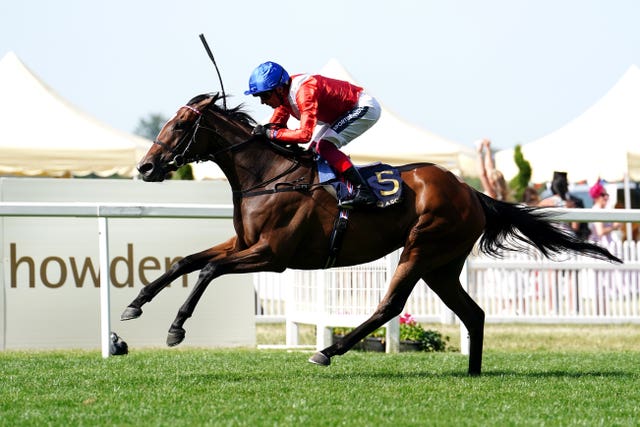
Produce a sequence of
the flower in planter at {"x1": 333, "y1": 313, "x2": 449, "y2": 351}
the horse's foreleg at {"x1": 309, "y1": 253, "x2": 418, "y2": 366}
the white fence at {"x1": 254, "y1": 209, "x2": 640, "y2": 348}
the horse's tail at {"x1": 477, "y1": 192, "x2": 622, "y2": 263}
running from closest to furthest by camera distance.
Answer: the horse's foreleg at {"x1": 309, "y1": 253, "x2": 418, "y2": 366}, the horse's tail at {"x1": 477, "y1": 192, "x2": 622, "y2": 263}, the flower in planter at {"x1": 333, "y1": 313, "x2": 449, "y2": 351}, the white fence at {"x1": 254, "y1": 209, "x2": 640, "y2": 348}

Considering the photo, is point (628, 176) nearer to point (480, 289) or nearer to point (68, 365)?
point (480, 289)

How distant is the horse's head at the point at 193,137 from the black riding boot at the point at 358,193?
714mm

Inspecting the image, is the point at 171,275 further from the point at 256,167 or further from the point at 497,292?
the point at 497,292

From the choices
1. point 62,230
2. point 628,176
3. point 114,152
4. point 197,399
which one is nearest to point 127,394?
point 197,399

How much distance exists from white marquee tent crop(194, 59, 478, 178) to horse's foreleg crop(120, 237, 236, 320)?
1012 centimetres

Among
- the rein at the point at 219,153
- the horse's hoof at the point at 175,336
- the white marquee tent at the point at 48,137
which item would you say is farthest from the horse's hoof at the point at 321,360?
the white marquee tent at the point at 48,137

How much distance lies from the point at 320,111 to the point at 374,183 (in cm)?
57

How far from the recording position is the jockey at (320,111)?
679 cm

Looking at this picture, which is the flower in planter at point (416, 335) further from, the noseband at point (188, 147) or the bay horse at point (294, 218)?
the noseband at point (188, 147)

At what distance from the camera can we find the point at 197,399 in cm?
579

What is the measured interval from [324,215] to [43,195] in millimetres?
3394

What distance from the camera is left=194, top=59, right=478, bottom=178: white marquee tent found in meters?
17.5

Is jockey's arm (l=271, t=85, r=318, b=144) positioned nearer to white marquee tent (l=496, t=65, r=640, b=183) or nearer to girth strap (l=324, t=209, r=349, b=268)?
girth strap (l=324, t=209, r=349, b=268)

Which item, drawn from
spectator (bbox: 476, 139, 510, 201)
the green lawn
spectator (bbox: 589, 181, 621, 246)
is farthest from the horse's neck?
spectator (bbox: 589, 181, 621, 246)
